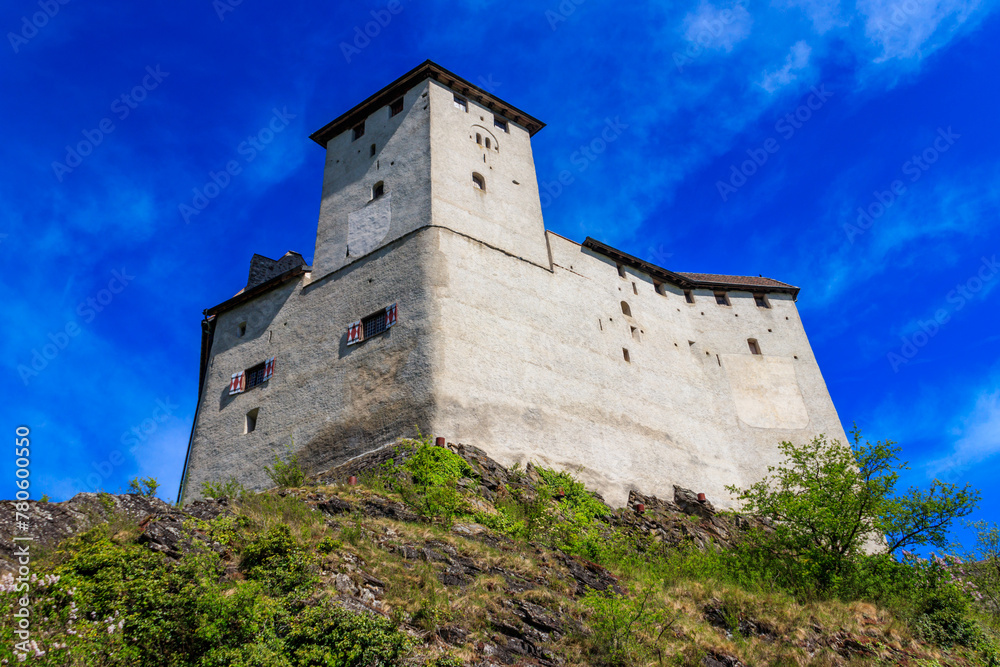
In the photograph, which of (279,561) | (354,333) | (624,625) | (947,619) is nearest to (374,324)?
(354,333)

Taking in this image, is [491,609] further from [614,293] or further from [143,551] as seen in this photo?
[614,293]

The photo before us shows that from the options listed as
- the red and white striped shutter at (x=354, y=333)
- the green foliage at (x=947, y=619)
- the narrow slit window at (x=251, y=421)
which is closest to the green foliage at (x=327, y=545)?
the green foliage at (x=947, y=619)

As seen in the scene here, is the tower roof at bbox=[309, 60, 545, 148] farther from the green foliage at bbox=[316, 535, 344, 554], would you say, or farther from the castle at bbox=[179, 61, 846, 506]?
the green foliage at bbox=[316, 535, 344, 554]

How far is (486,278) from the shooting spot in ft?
86.9

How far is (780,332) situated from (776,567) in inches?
705

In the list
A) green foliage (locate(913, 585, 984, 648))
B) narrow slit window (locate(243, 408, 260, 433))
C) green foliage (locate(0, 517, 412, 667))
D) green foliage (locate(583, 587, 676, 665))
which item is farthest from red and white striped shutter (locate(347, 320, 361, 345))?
green foliage (locate(913, 585, 984, 648))

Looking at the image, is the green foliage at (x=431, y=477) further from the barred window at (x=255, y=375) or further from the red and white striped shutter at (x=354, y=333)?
the barred window at (x=255, y=375)

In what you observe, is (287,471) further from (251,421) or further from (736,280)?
(736,280)

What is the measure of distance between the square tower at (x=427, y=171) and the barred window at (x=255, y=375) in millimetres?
3992

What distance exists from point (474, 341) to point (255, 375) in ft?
28.6

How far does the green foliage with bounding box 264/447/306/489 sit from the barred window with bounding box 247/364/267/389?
12.1ft

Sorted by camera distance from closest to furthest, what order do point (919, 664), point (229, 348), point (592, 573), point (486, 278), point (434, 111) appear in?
point (919, 664)
point (592, 573)
point (486, 278)
point (229, 348)
point (434, 111)

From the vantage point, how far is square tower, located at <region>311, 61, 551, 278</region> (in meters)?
28.0

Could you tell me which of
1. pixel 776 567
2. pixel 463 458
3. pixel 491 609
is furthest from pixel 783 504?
pixel 491 609
